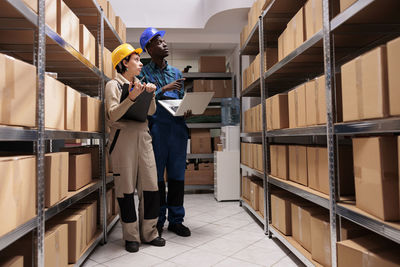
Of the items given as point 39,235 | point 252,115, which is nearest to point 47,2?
point 39,235

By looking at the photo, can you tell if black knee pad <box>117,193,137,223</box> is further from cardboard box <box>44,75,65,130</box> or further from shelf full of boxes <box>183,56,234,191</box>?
shelf full of boxes <box>183,56,234,191</box>

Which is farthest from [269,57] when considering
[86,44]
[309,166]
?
[86,44]

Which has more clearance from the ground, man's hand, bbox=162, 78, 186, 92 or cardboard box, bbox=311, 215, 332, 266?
man's hand, bbox=162, 78, 186, 92

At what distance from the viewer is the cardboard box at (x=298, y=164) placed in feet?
6.95

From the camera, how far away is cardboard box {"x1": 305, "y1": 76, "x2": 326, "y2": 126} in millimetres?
1766

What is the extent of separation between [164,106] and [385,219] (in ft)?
6.10

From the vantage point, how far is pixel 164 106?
8.63ft

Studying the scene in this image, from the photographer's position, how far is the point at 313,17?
6.26ft

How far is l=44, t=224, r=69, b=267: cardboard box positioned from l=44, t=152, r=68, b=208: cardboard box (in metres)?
0.17

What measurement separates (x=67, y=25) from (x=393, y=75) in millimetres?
1857

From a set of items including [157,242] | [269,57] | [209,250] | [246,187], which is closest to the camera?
[209,250]

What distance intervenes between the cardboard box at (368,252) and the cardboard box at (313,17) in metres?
1.22

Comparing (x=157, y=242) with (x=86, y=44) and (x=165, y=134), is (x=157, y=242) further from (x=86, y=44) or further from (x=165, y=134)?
(x=86, y=44)

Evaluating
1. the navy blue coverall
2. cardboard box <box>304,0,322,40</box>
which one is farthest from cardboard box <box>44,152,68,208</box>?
cardboard box <box>304,0,322,40</box>
